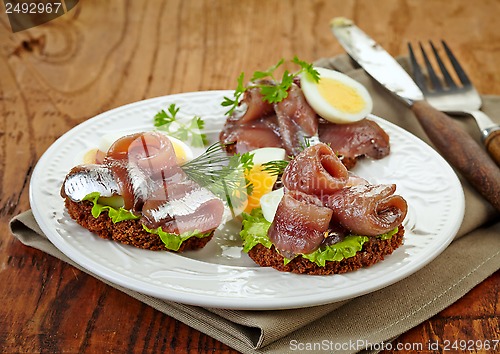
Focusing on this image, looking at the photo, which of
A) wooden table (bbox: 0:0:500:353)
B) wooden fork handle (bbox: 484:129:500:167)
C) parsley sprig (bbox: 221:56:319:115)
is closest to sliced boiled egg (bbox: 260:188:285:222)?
wooden table (bbox: 0:0:500:353)

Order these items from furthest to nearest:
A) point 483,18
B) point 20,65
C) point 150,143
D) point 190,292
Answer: point 483,18, point 20,65, point 150,143, point 190,292

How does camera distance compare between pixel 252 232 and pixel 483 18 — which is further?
pixel 483 18

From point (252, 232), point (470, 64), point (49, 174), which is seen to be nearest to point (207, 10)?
point (470, 64)

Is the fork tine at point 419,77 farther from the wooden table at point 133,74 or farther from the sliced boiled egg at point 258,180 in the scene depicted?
the sliced boiled egg at point 258,180

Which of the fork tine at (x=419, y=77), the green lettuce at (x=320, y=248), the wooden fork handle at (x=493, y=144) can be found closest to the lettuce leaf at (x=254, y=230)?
the green lettuce at (x=320, y=248)

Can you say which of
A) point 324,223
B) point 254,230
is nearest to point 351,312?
point 324,223

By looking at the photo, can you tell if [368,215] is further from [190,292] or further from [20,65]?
[20,65]

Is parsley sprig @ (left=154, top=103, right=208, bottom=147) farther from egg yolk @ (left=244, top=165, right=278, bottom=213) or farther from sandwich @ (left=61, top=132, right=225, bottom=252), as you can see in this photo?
sandwich @ (left=61, top=132, right=225, bottom=252)
